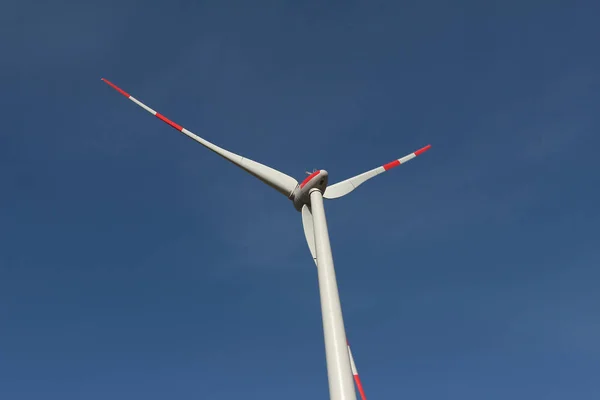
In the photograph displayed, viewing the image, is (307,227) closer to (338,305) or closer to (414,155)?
(338,305)

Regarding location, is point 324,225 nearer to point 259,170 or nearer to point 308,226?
point 308,226

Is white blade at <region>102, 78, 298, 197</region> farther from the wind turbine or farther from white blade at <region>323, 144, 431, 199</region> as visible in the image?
white blade at <region>323, 144, 431, 199</region>

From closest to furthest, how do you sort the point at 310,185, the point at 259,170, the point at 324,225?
the point at 324,225 < the point at 310,185 < the point at 259,170

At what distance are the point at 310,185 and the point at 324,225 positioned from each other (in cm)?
326

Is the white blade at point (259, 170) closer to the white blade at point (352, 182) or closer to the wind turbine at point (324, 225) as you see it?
the wind turbine at point (324, 225)

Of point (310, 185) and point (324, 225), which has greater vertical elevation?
point (310, 185)

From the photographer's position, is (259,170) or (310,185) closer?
(310,185)

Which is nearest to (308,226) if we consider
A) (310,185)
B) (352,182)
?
(310,185)

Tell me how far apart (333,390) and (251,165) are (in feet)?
49.5

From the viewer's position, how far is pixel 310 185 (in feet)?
90.0

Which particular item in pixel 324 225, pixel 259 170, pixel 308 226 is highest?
pixel 259 170

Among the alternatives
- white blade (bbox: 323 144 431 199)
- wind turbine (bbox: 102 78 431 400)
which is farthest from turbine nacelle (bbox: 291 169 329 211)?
white blade (bbox: 323 144 431 199)

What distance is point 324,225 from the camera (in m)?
25.0

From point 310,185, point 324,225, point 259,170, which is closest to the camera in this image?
point 324,225
